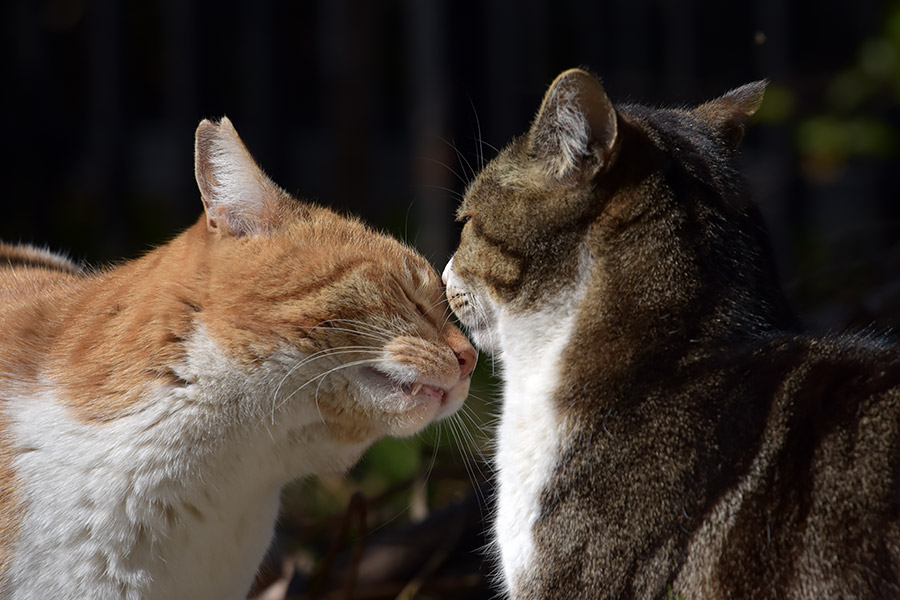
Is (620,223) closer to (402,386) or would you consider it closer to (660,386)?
(660,386)

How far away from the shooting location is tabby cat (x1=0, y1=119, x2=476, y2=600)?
1.55m

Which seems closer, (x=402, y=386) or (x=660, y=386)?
(x=660, y=386)

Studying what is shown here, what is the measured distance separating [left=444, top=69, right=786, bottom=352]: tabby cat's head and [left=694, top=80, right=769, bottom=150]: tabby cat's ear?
0.08 meters

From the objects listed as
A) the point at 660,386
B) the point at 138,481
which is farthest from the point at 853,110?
the point at 138,481

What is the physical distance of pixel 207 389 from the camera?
1.58 meters

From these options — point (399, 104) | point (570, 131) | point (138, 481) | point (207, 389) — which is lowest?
point (399, 104)

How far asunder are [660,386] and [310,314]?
60cm

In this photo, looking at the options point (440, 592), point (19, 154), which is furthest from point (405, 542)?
point (19, 154)

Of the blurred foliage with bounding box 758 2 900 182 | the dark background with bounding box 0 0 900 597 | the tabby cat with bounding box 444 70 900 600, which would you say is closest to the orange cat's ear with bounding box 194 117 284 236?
the tabby cat with bounding box 444 70 900 600

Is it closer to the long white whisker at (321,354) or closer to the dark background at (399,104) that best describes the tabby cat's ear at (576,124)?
the long white whisker at (321,354)

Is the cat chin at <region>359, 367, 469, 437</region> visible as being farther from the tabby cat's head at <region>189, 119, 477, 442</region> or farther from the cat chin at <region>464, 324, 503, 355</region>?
the cat chin at <region>464, 324, 503, 355</region>

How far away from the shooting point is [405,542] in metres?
2.35

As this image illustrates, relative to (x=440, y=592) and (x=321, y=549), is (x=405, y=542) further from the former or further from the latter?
(x=321, y=549)

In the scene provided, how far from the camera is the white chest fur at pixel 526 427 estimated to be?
5.34ft
